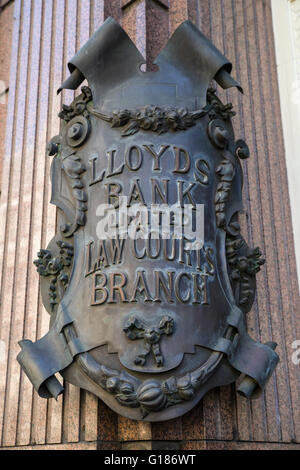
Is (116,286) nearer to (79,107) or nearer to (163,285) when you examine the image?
(163,285)

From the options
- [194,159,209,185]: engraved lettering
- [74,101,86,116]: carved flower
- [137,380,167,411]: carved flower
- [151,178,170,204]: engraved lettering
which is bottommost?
[137,380,167,411]: carved flower

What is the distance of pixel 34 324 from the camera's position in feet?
18.8

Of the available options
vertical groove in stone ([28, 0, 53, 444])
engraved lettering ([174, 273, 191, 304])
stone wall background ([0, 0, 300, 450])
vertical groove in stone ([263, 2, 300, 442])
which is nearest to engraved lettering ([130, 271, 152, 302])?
engraved lettering ([174, 273, 191, 304])

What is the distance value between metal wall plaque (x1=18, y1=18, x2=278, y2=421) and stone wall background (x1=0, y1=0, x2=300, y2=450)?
497mm

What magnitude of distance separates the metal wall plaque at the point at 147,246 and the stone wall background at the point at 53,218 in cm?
50

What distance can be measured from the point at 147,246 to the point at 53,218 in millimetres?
1799

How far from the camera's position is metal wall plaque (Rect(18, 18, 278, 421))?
4324 mm

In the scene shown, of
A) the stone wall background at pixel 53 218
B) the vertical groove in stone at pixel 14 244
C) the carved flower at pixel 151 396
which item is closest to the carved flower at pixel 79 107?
the stone wall background at pixel 53 218

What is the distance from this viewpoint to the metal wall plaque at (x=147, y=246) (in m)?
4.32

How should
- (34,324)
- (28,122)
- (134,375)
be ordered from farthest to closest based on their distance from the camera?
(28,122) → (34,324) → (134,375)

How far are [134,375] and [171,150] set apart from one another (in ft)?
6.02

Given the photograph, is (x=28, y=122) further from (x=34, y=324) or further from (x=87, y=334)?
(x=87, y=334)

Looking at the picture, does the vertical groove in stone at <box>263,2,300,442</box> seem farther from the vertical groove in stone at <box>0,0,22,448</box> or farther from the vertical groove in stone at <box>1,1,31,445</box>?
the vertical groove in stone at <box>0,0,22,448</box>
